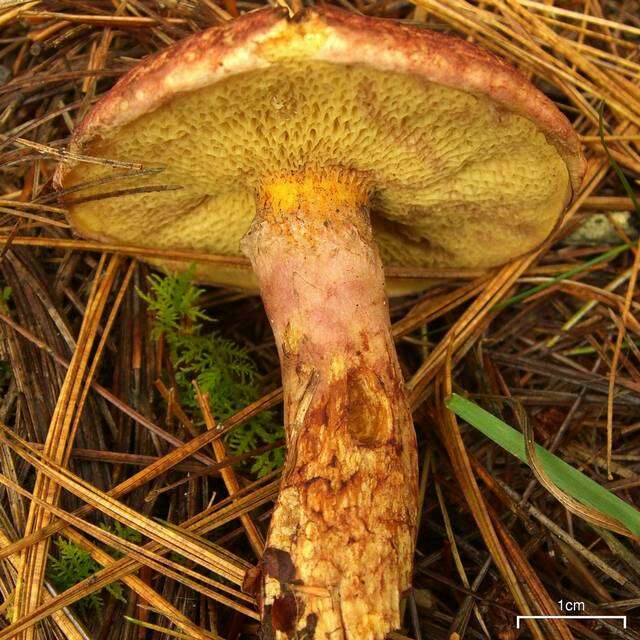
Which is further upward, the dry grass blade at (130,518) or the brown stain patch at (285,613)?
the brown stain patch at (285,613)

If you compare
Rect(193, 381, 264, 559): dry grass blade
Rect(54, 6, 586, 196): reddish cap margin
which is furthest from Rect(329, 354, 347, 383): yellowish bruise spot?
Rect(54, 6, 586, 196): reddish cap margin

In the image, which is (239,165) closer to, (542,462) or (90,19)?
(90,19)

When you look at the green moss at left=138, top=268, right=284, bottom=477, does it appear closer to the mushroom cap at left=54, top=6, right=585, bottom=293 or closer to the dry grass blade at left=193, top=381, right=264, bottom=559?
the dry grass blade at left=193, top=381, right=264, bottom=559

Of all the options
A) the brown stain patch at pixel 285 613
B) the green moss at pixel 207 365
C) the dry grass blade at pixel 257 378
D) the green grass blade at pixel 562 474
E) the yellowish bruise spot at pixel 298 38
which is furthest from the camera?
the green moss at pixel 207 365

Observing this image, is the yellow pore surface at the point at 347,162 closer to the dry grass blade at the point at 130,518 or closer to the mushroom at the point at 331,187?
the mushroom at the point at 331,187

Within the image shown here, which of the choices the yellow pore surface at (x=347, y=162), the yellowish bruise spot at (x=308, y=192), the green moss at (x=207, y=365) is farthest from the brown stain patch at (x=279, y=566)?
the yellow pore surface at (x=347, y=162)

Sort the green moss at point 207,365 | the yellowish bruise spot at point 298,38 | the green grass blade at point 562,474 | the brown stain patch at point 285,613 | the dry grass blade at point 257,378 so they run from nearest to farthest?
1. the yellowish bruise spot at point 298,38
2. the brown stain patch at point 285,613
3. the green grass blade at point 562,474
4. the dry grass blade at point 257,378
5. the green moss at point 207,365

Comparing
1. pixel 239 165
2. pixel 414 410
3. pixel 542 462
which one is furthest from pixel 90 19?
pixel 542 462
